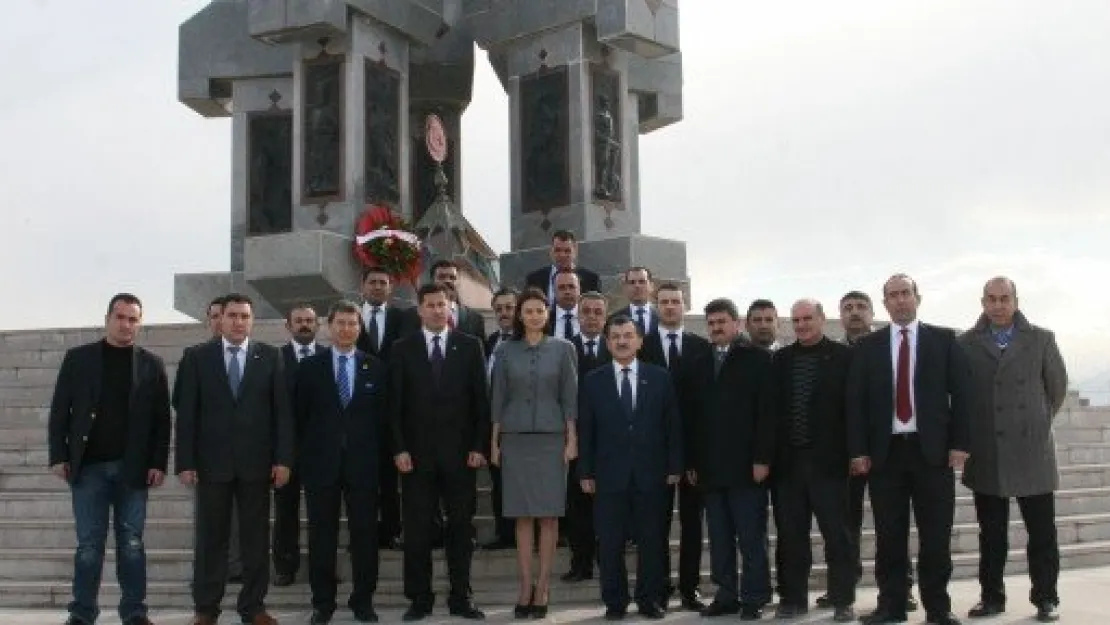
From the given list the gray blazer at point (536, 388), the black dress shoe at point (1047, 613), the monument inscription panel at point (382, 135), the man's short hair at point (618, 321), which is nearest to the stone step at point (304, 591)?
the gray blazer at point (536, 388)

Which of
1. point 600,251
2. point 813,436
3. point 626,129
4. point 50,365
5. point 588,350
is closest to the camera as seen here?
point 813,436

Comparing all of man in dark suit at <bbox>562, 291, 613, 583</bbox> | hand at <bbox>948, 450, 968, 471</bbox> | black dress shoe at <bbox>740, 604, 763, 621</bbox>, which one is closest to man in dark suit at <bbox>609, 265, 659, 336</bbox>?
man in dark suit at <bbox>562, 291, 613, 583</bbox>

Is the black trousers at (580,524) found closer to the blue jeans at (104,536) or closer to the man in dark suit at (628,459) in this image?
the man in dark suit at (628,459)

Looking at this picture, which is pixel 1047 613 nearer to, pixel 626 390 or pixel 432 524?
pixel 626 390

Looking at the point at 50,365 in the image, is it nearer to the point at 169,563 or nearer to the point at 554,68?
the point at 169,563

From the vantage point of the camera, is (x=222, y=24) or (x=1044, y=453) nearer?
(x=1044, y=453)

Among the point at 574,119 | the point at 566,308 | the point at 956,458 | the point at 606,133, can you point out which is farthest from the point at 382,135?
the point at 956,458

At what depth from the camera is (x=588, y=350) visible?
26.2 ft

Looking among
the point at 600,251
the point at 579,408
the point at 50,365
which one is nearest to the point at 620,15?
the point at 600,251

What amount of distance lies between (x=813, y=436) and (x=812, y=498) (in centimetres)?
36

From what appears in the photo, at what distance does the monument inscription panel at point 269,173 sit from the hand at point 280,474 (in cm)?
1039

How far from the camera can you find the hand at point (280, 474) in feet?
22.7

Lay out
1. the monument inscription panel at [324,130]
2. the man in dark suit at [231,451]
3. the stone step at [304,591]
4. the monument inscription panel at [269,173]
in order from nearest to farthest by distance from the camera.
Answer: the man in dark suit at [231,451] → the stone step at [304,591] → the monument inscription panel at [324,130] → the monument inscription panel at [269,173]

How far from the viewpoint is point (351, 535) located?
23.6 ft
